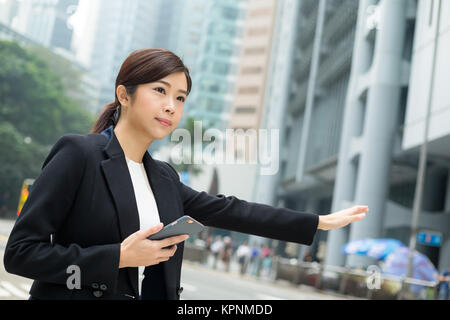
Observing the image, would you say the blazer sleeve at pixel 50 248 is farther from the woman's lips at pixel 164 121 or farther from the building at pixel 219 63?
the building at pixel 219 63

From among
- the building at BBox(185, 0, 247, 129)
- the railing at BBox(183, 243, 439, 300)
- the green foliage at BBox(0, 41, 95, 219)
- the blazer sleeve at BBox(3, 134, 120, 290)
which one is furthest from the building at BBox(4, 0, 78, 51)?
the building at BBox(185, 0, 247, 129)

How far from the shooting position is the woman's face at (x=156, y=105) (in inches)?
82.5

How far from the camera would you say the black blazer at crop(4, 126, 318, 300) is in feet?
5.89

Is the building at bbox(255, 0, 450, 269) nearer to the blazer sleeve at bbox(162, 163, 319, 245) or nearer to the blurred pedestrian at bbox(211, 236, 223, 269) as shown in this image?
the blurred pedestrian at bbox(211, 236, 223, 269)

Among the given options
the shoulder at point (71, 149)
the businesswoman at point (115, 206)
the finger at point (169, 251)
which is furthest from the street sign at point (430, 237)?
the shoulder at point (71, 149)

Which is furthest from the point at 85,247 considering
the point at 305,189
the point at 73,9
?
the point at 305,189

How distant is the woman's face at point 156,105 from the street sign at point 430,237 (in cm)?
1647

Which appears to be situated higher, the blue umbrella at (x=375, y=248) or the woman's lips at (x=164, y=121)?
the woman's lips at (x=164, y=121)

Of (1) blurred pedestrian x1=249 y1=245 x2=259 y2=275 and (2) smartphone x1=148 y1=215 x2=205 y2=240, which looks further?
(1) blurred pedestrian x1=249 y1=245 x2=259 y2=275

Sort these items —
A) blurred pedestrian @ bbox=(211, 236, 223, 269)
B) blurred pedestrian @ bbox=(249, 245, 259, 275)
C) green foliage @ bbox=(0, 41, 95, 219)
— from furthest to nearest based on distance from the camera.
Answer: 1. green foliage @ bbox=(0, 41, 95, 219)
2. blurred pedestrian @ bbox=(249, 245, 259, 275)
3. blurred pedestrian @ bbox=(211, 236, 223, 269)

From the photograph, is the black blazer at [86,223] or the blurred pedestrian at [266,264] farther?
the blurred pedestrian at [266,264]

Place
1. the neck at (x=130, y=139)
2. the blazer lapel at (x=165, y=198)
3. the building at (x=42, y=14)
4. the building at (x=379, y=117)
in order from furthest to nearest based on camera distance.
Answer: the building at (x=42, y=14) → the building at (x=379, y=117) → the neck at (x=130, y=139) → the blazer lapel at (x=165, y=198)

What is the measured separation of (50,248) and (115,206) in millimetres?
231
